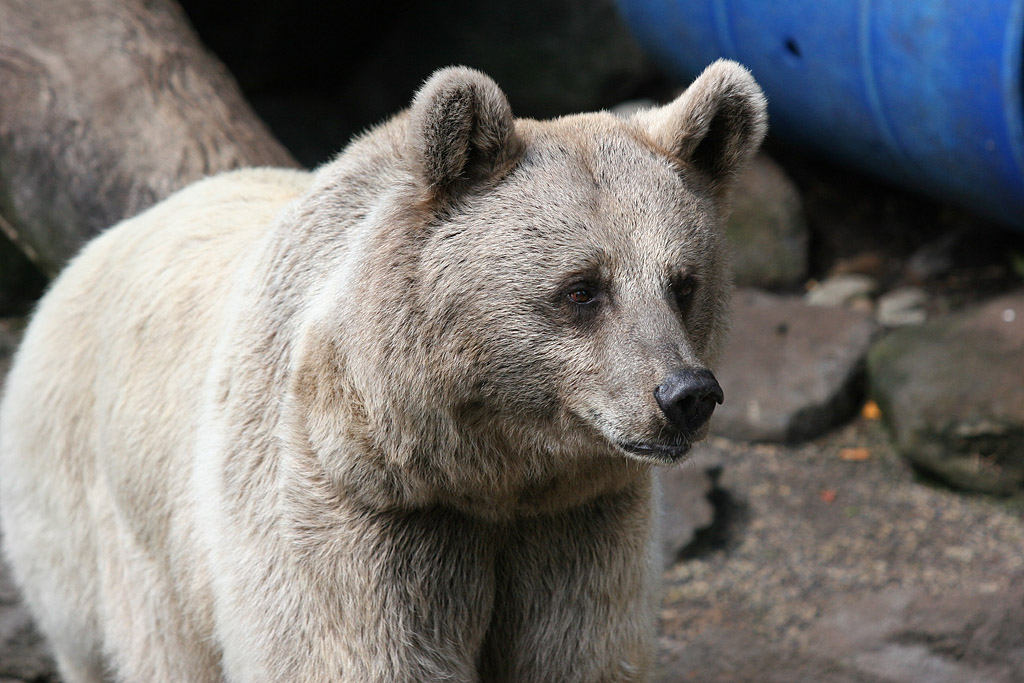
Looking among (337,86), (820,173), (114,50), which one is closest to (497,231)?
(114,50)

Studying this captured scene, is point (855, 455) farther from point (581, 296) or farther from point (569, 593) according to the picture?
point (581, 296)

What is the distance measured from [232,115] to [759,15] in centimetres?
431

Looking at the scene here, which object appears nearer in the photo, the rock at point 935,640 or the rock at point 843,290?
the rock at point 935,640

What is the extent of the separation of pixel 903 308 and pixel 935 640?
11.6 ft

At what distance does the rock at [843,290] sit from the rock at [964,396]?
4.02ft

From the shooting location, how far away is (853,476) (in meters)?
6.72

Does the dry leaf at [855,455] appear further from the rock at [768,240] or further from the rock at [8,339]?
the rock at [8,339]

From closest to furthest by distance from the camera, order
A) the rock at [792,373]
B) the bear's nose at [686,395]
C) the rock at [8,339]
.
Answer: the bear's nose at [686,395]
the rock at [8,339]
the rock at [792,373]

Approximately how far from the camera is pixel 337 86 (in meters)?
11.0

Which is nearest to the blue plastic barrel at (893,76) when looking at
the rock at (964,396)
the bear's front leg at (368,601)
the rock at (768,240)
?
the rock at (768,240)

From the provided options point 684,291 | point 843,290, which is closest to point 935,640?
point 684,291

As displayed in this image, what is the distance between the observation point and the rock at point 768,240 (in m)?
8.43

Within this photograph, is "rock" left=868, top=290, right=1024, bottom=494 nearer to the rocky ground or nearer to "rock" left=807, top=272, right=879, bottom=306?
the rocky ground

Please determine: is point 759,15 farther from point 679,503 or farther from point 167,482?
point 167,482
